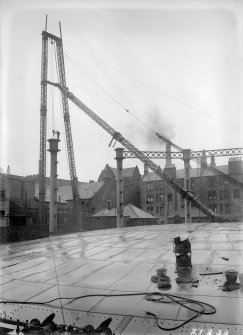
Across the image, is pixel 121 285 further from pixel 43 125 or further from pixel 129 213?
pixel 129 213

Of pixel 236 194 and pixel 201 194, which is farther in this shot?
pixel 201 194

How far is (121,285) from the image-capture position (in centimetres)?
875

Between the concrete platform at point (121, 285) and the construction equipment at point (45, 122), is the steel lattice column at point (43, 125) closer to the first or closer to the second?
the construction equipment at point (45, 122)

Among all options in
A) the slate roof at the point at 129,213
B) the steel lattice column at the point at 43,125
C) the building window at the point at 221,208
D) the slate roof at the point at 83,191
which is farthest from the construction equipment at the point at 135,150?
the building window at the point at 221,208

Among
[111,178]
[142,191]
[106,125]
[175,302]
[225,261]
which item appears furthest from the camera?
[142,191]

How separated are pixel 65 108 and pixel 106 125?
7.03 meters

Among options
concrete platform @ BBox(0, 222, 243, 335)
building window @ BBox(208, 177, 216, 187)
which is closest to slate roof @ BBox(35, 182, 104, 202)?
building window @ BBox(208, 177, 216, 187)

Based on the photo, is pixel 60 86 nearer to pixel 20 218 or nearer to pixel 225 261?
pixel 20 218

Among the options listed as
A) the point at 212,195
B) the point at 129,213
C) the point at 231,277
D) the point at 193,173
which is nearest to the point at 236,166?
the point at 212,195

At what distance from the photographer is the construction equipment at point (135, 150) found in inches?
1619

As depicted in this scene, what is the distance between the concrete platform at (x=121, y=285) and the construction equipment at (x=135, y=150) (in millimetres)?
26611

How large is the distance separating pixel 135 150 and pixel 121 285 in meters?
34.6

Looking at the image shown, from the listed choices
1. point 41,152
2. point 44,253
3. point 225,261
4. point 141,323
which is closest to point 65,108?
point 41,152

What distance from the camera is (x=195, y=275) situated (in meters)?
9.10
